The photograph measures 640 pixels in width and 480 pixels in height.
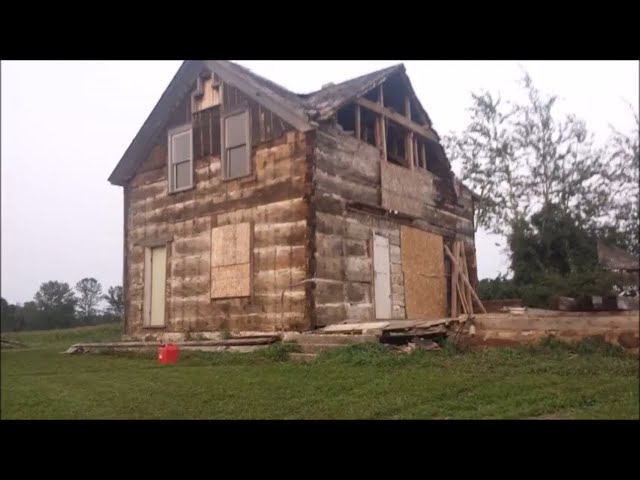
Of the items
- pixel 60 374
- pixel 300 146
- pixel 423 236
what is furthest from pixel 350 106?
pixel 60 374

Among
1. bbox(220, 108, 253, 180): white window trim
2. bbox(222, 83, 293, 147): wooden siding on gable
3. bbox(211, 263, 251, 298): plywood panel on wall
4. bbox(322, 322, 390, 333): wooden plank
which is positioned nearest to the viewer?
bbox(322, 322, 390, 333): wooden plank

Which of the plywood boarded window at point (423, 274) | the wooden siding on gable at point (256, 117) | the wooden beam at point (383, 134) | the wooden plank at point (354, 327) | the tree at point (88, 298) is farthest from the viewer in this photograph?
the plywood boarded window at point (423, 274)

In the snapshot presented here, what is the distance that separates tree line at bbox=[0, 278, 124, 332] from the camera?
4129 millimetres

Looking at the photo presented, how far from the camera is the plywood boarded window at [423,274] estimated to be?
38.7 feet

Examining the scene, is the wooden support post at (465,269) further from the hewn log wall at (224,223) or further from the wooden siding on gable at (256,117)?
the wooden siding on gable at (256,117)

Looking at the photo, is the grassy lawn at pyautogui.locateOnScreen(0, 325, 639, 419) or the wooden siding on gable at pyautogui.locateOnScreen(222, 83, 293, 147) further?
the wooden siding on gable at pyautogui.locateOnScreen(222, 83, 293, 147)

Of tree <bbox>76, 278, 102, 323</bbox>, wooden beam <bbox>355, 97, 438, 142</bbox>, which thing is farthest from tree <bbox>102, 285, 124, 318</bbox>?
wooden beam <bbox>355, 97, 438, 142</bbox>

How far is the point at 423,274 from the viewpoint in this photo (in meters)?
12.2

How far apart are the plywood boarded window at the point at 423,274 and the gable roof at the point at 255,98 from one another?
9.18 feet

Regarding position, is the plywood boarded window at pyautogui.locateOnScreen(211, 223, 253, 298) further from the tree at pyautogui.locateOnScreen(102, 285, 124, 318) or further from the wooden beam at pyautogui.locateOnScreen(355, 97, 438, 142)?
the tree at pyautogui.locateOnScreen(102, 285, 124, 318)

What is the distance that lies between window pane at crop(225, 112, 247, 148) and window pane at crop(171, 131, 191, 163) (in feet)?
2.76

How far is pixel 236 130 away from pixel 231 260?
96.5 inches

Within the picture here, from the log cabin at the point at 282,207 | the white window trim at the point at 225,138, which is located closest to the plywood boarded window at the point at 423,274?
the log cabin at the point at 282,207

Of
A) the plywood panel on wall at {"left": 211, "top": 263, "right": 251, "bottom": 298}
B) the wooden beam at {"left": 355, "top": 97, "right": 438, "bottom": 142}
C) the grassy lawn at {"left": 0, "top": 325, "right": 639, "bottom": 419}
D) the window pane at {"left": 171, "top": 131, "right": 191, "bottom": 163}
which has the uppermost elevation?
the wooden beam at {"left": 355, "top": 97, "right": 438, "bottom": 142}
